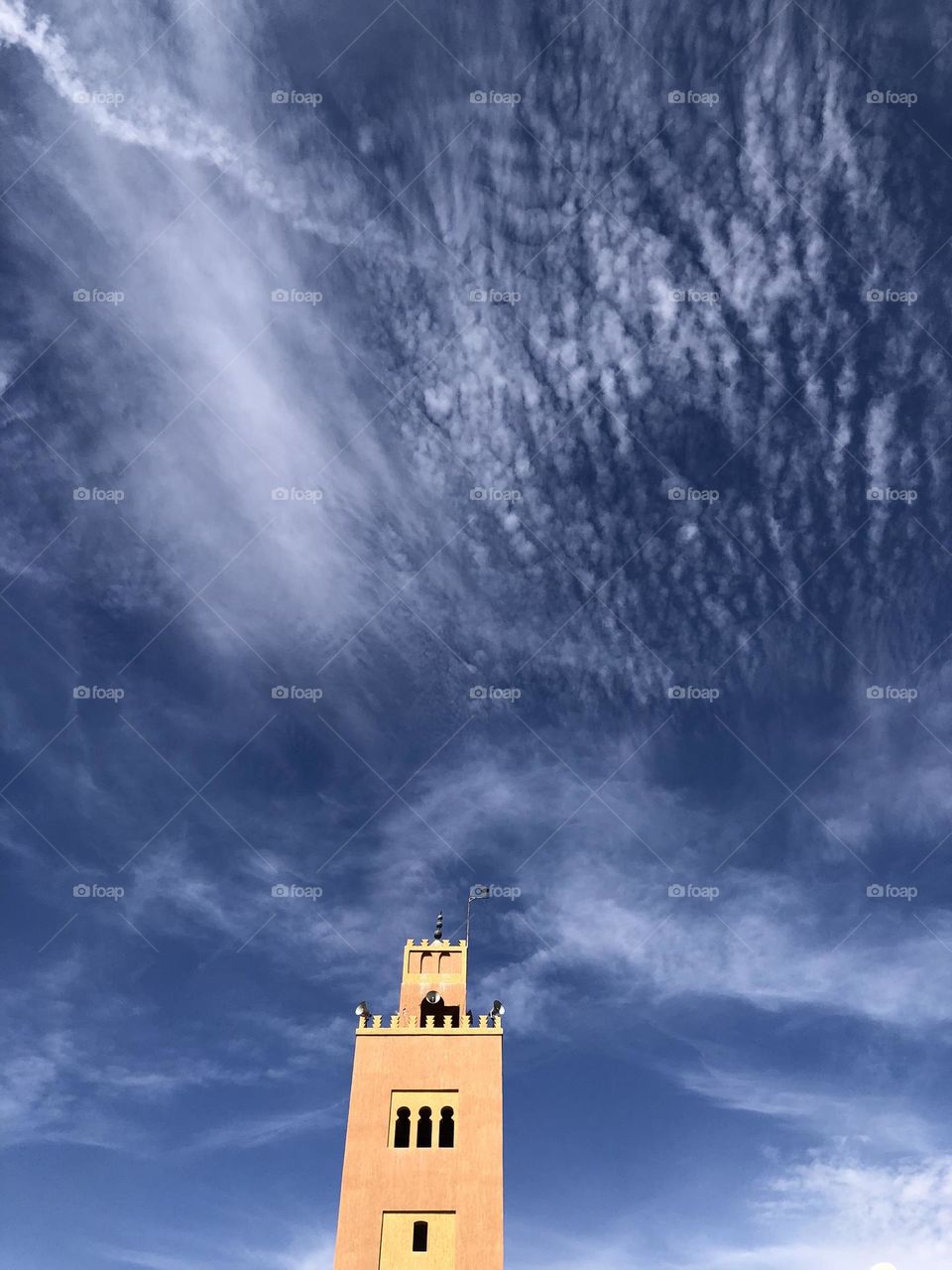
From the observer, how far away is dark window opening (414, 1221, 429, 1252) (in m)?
35.5

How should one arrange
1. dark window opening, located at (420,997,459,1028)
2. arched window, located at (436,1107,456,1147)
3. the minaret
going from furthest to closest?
dark window opening, located at (420,997,459,1028)
arched window, located at (436,1107,456,1147)
the minaret

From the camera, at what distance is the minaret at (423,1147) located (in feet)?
116

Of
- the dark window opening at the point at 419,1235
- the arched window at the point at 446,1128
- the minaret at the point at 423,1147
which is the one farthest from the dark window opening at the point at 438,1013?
the dark window opening at the point at 419,1235

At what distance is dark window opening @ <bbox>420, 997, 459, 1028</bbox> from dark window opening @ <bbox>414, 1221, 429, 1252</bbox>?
8.39m

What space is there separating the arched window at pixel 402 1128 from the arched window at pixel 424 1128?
46 centimetres

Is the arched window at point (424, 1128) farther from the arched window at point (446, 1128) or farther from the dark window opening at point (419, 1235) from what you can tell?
the dark window opening at point (419, 1235)

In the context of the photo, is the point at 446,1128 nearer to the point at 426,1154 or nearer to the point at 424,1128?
the point at 424,1128

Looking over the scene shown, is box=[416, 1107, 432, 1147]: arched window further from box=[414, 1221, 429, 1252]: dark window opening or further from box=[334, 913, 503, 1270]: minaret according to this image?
box=[414, 1221, 429, 1252]: dark window opening

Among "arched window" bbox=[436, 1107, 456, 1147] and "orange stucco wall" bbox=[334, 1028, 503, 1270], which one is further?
"arched window" bbox=[436, 1107, 456, 1147]

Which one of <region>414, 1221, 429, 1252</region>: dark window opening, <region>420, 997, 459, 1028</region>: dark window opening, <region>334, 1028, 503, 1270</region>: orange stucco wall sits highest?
<region>420, 997, 459, 1028</region>: dark window opening

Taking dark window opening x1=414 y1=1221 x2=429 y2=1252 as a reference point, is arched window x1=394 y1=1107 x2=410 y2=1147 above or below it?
above

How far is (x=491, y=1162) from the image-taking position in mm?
37406

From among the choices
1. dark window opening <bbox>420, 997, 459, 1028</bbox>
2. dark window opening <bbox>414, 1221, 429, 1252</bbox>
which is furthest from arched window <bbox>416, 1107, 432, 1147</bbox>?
dark window opening <bbox>420, 997, 459, 1028</bbox>

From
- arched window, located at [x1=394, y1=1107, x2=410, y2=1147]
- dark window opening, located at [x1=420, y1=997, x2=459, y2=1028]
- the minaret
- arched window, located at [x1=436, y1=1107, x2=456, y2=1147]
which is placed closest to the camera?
the minaret
